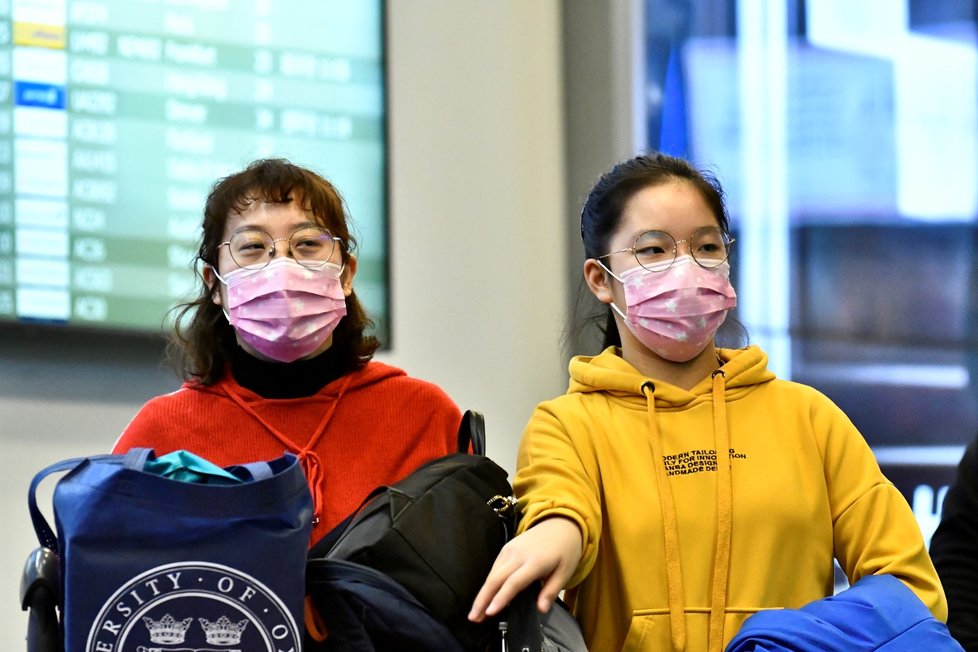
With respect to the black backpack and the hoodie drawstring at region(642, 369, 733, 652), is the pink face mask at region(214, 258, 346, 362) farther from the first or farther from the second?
the hoodie drawstring at region(642, 369, 733, 652)

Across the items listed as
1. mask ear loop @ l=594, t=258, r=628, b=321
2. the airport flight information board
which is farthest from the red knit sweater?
the airport flight information board

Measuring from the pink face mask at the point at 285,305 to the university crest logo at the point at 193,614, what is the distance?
2.03ft

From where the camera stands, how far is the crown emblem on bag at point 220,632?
1.65 meters

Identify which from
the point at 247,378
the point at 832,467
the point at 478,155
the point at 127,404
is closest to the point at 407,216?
the point at 478,155

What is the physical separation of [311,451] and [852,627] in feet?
2.95

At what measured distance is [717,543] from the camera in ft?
6.70

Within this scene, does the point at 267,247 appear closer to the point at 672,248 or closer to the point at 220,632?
the point at 672,248

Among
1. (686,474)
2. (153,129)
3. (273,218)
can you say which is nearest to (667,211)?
(686,474)

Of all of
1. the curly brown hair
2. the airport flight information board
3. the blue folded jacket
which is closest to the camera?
the blue folded jacket

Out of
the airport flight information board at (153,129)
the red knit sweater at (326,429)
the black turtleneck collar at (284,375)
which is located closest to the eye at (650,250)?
the red knit sweater at (326,429)

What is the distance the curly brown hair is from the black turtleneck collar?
0.03 metres

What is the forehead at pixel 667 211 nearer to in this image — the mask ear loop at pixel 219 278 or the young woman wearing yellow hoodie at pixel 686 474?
the young woman wearing yellow hoodie at pixel 686 474

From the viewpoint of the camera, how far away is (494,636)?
1.82m

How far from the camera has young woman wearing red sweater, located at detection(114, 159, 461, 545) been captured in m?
2.21
